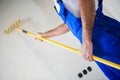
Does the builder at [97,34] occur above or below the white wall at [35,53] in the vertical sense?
above

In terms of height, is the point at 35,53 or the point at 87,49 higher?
the point at 87,49

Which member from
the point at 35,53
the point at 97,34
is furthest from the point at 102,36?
the point at 35,53

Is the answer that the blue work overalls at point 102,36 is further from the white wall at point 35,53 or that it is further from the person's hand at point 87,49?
the white wall at point 35,53

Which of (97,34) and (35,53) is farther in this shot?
(35,53)

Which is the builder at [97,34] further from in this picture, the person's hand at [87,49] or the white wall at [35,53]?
the white wall at [35,53]

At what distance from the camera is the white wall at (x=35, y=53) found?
2.07m

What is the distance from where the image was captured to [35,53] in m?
2.13

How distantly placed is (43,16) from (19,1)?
1.03 feet

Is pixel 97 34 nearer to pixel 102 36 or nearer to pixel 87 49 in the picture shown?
pixel 102 36

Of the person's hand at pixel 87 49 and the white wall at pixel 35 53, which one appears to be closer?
the person's hand at pixel 87 49

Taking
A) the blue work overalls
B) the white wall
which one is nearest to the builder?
the blue work overalls

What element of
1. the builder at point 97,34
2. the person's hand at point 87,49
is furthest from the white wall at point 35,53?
the person's hand at point 87,49

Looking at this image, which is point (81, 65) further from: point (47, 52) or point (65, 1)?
point (65, 1)

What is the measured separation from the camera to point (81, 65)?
2162 mm
